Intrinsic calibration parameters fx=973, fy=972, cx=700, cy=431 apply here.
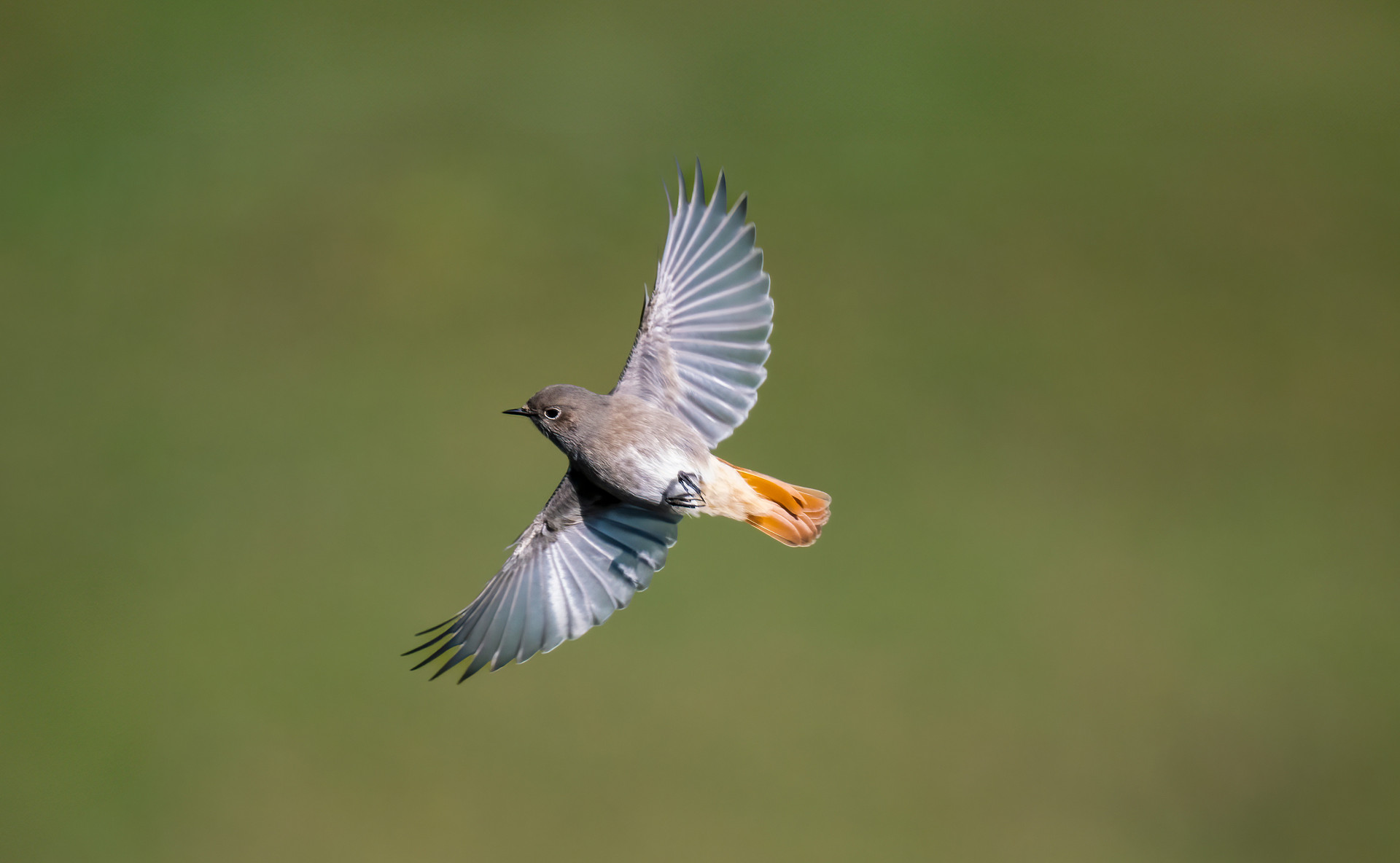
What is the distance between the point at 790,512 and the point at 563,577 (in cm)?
54

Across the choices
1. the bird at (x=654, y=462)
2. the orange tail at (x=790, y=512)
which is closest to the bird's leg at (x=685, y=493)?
the bird at (x=654, y=462)

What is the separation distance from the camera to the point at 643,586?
2.15 metres

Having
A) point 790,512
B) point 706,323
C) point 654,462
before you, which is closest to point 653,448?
point 654,462

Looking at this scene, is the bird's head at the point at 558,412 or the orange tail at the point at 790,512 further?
the orange tail at the point at 790,512

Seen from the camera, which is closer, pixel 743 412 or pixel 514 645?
pixel 514 645

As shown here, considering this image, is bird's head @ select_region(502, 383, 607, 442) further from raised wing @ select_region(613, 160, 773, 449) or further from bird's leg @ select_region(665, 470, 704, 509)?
Answer: raised wing @ select_region(613, 160, 773, 449)

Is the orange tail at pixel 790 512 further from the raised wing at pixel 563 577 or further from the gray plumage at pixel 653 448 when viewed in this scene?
the raised wing at pixel 563 577

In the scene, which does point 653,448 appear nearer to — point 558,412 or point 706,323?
point 558,412

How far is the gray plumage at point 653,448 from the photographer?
2.02m

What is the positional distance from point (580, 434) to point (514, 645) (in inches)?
20.9

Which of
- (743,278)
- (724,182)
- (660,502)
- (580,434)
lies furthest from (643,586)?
(724,182)

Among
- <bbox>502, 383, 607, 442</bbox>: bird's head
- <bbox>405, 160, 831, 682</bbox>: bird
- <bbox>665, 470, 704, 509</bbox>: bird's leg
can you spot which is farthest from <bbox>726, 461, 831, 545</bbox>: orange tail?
<bbox>502, 383, 607, 442</bbox>: bird's head

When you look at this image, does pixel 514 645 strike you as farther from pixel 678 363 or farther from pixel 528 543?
pixel 678 363

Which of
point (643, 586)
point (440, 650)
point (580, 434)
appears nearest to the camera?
point (580, 434)
